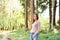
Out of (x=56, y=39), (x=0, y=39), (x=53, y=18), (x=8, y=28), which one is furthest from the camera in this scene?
(x=8, y=28)

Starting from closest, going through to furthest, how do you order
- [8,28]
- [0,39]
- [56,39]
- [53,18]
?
[56,39] → [0,39] → [53,18] → [8,28]

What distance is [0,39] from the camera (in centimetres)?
1182

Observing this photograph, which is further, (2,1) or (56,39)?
(2,1)

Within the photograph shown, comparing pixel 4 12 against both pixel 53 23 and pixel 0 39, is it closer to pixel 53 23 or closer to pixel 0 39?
pixel 53 23

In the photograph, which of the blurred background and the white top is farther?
the blurred background

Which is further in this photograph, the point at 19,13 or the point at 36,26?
the point at 19,13

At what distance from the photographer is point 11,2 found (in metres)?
18.0

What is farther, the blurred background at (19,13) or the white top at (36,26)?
the blurred background at (19,13)

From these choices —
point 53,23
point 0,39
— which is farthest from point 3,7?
point 0,39

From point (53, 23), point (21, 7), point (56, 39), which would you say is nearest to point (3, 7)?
point (21, 7)

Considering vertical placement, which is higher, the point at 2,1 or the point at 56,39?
the point at 2,1

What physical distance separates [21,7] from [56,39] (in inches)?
310

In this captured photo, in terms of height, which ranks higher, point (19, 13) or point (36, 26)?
point (36, 26)

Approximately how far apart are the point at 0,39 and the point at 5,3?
6707 millimetres
